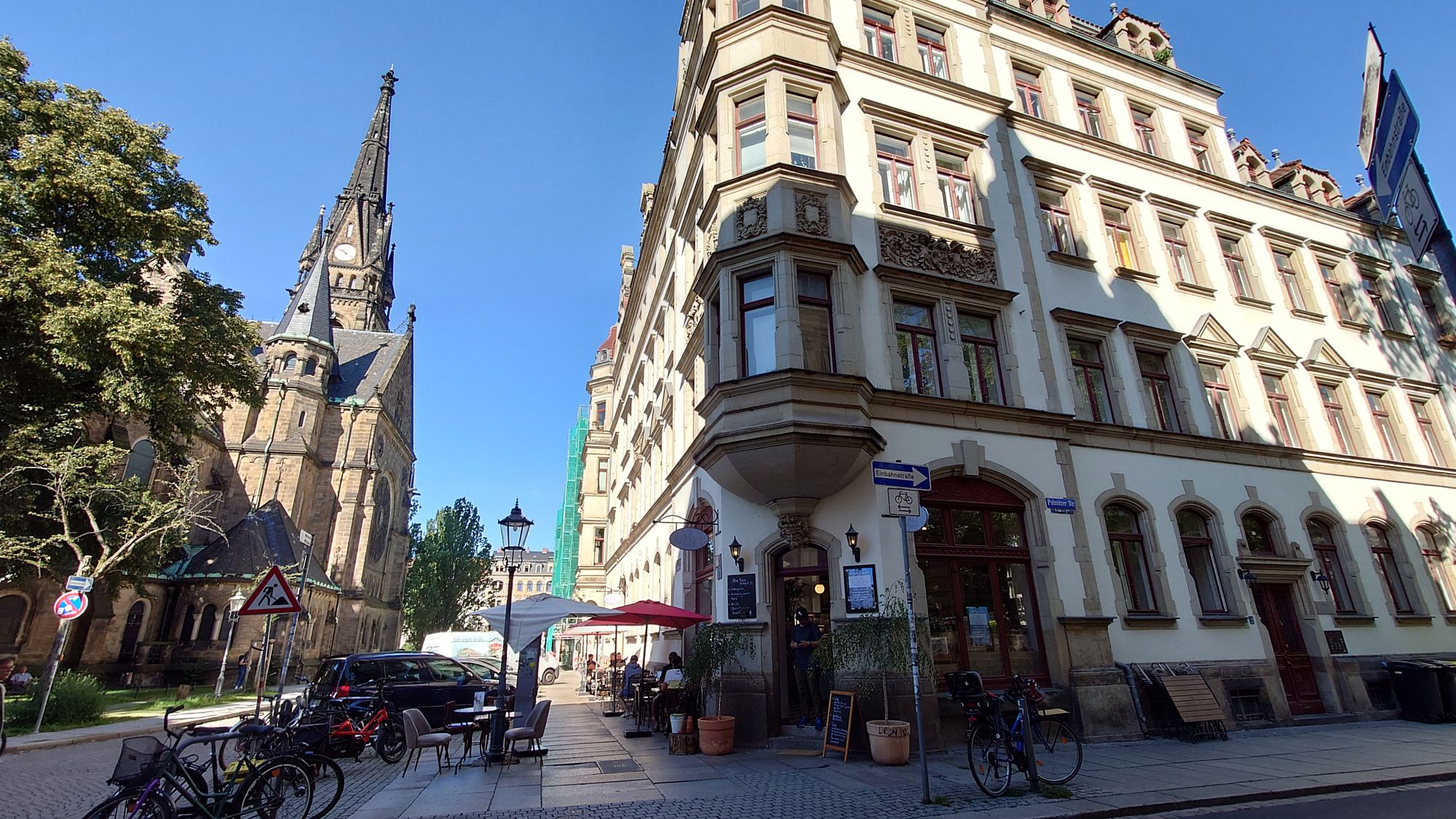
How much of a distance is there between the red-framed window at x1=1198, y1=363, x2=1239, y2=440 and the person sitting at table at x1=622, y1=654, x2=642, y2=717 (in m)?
15.6

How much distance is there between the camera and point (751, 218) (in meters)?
12.8

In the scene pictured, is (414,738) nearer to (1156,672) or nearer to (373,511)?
(1156,672)

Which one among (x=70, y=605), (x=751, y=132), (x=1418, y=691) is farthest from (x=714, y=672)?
(x=70, y=605)

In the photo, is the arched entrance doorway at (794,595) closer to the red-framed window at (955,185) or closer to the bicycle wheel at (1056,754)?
the bicycle wheel at (1056,754)

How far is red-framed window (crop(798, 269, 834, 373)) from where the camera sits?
12188 mm

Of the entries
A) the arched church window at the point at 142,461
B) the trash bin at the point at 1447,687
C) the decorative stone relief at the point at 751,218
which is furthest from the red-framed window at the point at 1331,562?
the arched church window at the point at 142,461

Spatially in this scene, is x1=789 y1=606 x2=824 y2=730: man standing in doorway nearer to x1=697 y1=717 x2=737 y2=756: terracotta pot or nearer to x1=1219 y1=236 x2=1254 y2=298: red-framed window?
x1=697 y1=717 x2=737 y2=756: terracotta pot

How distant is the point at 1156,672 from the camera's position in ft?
40.1

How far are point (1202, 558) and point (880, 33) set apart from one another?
48.8ft

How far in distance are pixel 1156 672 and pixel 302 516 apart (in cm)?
4604

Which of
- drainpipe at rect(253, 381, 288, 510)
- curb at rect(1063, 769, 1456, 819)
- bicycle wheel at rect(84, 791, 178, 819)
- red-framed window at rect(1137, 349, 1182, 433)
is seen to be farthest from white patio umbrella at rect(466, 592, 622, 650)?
drainpipe at rect(253, 381, 288, 510)

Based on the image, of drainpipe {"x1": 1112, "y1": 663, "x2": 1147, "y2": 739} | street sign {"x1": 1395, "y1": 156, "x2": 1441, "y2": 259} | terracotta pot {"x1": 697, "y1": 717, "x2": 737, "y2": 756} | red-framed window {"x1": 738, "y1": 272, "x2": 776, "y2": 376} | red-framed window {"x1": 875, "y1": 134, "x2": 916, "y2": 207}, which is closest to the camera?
street sign {"x1": 1395, "y1": 156, "x2": 1441, "y2": 259}

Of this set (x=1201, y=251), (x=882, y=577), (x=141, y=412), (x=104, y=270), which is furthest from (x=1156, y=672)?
(x=104, y=270)

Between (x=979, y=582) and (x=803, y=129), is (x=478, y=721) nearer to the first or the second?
(x=979, y=582)
